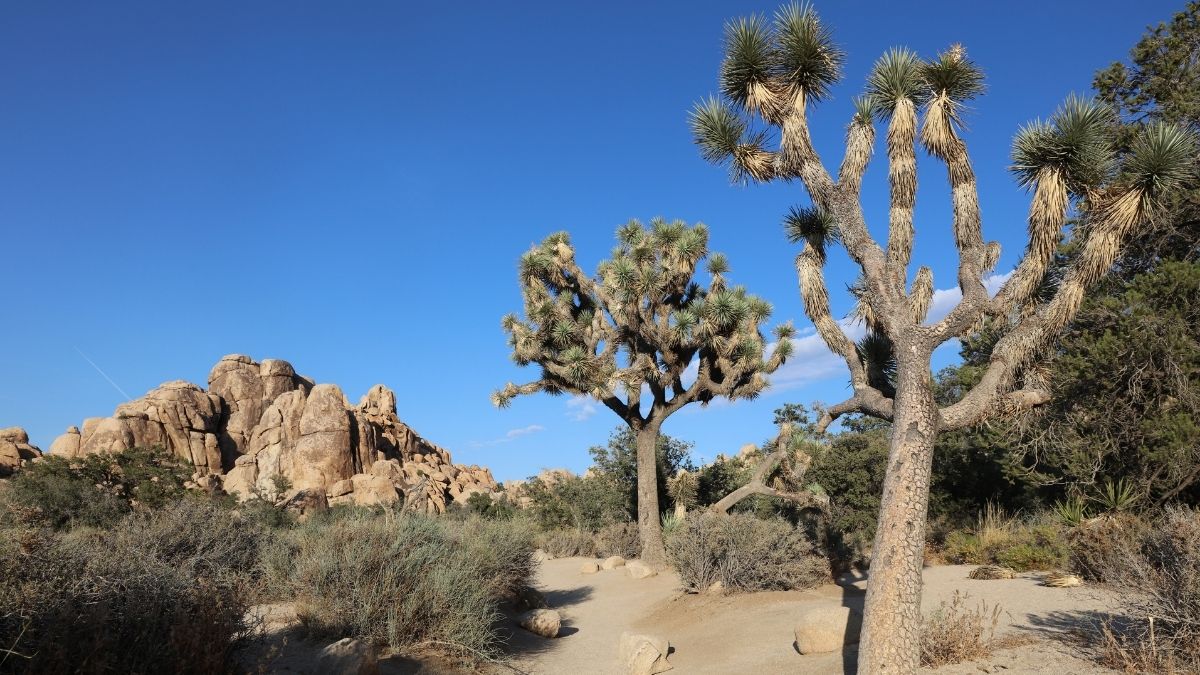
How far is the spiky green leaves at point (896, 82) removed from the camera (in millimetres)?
8258

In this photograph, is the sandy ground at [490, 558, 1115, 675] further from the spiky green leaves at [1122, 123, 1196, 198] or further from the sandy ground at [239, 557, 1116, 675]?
the spiky green leaves at [1122, 123, 1196, 198]

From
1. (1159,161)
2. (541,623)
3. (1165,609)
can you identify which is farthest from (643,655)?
(1159,161)

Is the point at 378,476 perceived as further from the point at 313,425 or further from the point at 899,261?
the point at 899,261

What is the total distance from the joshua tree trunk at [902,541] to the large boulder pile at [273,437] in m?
26.8

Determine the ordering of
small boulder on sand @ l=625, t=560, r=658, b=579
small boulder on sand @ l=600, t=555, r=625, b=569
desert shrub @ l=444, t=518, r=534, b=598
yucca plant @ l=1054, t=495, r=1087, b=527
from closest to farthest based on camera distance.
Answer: desert shrub @ l=444, t=518, r=534, b=598, yucca plant @ l=1054, t=495, r=1087, b=527, small boulder on sand @ l=625, t=560, r=658, b=579, small boulder on sand @ l=600, t=555, r=625, b=569

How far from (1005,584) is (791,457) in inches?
255

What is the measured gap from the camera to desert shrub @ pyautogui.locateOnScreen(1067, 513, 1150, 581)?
8992 millimetres

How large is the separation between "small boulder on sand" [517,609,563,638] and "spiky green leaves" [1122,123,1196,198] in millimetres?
9317

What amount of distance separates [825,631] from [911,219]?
4895 mm

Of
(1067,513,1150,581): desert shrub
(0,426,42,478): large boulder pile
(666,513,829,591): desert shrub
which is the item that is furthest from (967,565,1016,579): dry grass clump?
(0,426,42,478): large boulder pile

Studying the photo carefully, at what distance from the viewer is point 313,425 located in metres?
35.8

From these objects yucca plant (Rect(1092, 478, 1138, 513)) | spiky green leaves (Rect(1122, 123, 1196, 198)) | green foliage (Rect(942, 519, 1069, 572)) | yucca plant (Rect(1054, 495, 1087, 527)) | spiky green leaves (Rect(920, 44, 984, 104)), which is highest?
spiky green leaves (Rect(920, 44, 984, 104))

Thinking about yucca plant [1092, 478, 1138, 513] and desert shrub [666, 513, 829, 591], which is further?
yucca plant [1092, 478, 1138, 513]

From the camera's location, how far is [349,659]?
626cm
